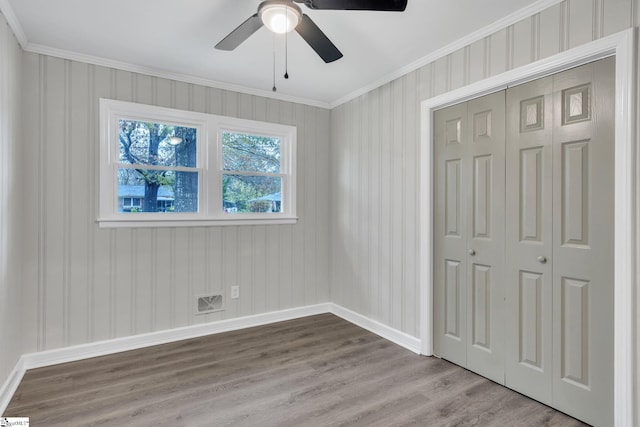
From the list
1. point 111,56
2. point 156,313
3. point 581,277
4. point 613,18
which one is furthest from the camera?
point 156,313

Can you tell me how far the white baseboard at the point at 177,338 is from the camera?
263 centimetres

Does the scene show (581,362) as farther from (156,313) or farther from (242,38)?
(156,313)

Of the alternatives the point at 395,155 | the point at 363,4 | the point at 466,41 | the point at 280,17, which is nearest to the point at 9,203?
the point at 280,17

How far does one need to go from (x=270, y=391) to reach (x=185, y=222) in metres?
1.77

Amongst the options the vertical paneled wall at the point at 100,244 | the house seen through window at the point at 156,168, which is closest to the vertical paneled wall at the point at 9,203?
the vertical paneled wall at the point at 100,244

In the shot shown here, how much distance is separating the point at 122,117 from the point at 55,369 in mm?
2150

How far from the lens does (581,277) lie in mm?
2021

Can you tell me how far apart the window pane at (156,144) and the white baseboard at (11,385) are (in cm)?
177

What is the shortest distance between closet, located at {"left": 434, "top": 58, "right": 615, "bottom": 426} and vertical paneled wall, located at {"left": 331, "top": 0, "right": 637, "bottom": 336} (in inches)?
8.6

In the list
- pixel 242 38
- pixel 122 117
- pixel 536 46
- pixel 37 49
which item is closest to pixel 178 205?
pixel 122 117

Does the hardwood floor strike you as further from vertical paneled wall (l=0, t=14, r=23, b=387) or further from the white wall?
the white wall

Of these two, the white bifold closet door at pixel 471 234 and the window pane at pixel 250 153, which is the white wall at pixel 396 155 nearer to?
the white bifold closet door at pixel 471 234

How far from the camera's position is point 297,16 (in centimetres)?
183

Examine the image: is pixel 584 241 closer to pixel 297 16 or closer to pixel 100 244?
pixel 297 16
